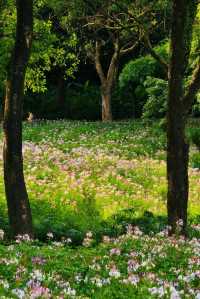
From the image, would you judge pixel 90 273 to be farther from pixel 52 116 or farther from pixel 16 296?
pixel 52 116

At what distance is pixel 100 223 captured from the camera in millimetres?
15203

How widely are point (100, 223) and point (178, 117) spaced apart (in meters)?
4.40

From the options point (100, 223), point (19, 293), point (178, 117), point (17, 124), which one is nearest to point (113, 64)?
point (100, 223)

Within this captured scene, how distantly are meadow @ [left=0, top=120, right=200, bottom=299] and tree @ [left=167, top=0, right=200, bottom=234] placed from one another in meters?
0.72

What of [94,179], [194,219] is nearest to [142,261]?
[194,219]

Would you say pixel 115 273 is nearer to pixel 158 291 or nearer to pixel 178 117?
pixel 158 291

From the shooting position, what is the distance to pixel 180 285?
7.87m

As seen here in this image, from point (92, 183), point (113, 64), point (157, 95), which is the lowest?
point (92, 183)

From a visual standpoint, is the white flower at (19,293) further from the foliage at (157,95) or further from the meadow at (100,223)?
the foliage at (157,95)

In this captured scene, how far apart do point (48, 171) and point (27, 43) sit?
8120 millimetres

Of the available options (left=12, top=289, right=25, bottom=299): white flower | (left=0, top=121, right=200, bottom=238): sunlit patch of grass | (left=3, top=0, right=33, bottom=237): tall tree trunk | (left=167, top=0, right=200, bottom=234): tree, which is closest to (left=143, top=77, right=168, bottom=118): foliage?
(left=0, top=121, right=200, bottom=238): sunlit patch of grass

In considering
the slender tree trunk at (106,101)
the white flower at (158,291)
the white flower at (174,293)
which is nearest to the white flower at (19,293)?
the white flower at (158,291)

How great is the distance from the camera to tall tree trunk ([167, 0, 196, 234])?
461 inches

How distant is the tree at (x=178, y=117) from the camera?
11727 mm
